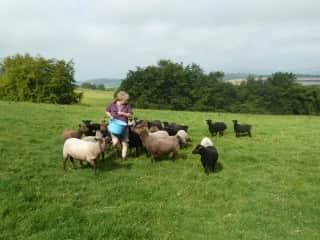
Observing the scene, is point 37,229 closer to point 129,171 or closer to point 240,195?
point 129,171

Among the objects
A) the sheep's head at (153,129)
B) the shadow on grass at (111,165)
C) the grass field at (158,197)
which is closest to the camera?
the grass field at (158,197)

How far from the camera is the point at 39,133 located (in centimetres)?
1614

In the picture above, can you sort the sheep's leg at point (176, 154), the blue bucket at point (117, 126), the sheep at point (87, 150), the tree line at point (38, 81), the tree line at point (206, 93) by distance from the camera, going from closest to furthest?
the sheep at point (87, 150)
the blue bucket at point (117, 126)
the sheep's leg at point (176, 154)
the tree line at point (38, 81)
the tree line at point (206, 93)

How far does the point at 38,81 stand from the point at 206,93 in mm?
35415

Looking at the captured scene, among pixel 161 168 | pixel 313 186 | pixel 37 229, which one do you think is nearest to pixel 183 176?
pixel 161 168

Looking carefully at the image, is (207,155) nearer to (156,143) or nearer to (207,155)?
(207,155)

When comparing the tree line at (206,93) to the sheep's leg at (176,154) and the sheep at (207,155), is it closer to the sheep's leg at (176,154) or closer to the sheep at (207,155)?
the sheep's leg at (176,154)

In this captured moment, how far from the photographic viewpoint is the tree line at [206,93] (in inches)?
2886

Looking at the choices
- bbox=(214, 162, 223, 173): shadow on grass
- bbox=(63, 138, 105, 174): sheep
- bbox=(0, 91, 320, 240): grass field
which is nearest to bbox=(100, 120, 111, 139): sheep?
bbox=(0, 91, 320, 240): grass field

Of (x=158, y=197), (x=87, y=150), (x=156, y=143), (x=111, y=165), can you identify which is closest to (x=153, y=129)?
(x=156, y=143)

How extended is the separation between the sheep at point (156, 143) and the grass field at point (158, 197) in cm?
40

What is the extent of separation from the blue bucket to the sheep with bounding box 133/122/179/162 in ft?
2.11

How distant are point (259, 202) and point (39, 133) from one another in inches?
453

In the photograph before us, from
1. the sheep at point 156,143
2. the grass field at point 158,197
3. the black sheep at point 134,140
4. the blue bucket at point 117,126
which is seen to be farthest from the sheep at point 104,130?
the sheep at point 156,143
